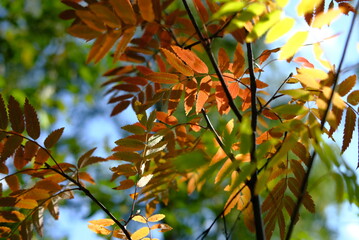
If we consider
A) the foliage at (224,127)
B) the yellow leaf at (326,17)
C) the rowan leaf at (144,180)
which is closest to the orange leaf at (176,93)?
the foliage at (224,127)

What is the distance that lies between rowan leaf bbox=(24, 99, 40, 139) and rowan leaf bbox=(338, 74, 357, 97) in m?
0.48

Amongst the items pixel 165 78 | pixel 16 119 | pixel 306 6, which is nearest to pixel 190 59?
pixel 165 78

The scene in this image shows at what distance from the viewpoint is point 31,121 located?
2.06 ft

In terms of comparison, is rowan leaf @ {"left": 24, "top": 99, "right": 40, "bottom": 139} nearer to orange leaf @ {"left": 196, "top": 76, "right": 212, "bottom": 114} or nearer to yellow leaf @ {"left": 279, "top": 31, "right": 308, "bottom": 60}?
orange leaf @ {"left": 196, "top": 76, "right": 212, "bottom": 114}

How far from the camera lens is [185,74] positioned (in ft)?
1.96

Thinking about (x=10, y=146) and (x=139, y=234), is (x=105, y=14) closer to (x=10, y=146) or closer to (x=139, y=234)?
(x=10, y=146)

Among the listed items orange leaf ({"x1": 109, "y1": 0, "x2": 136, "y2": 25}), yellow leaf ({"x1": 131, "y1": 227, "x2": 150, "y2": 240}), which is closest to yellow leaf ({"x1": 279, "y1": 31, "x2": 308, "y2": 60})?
orange leaf ({"x1": 109, "y1": 0, "x2": 136, "y2": 25})

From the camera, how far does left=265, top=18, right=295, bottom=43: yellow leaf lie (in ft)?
1.54

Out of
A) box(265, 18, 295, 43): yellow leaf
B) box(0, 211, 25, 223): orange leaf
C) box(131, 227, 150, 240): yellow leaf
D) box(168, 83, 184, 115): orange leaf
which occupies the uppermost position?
box(265, 18, 295, 43): yellow leaf

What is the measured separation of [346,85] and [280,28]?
0.59 feet

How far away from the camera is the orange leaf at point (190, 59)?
1.85ft

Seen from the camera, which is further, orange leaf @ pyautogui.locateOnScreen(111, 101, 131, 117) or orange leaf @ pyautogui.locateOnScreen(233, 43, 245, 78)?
orange leaf @ pyautogui.locateOnScreen(111, 101, 131, 117)

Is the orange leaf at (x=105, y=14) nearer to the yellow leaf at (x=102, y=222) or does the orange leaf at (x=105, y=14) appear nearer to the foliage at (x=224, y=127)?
the foliage at (x=224, y=127)

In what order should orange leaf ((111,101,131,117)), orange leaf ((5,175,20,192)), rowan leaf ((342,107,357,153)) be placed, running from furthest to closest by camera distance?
orange leaf ((111,101,131,117)), orange leaf ((5,175,20,192)), rowan leaf ((342,107,357,153))
